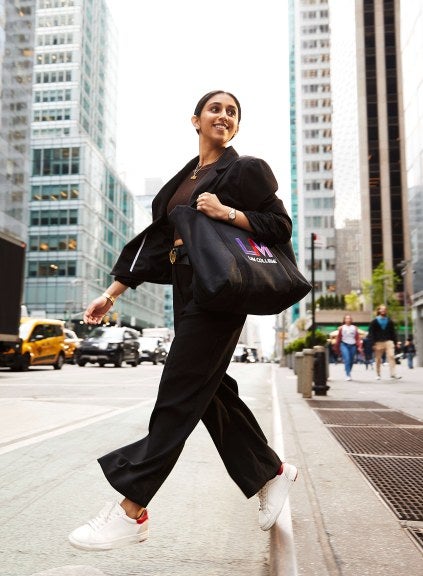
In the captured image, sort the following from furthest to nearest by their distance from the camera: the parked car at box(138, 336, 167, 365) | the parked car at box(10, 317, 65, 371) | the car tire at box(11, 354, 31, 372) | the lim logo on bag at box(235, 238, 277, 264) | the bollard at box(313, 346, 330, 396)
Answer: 1. the parked car at box(138, 336, 167, 365)
2. the parked car at box(10, 317, 65, 371)
3. the car tire at box(11, 354, 31, 372)
4. the bollard at box(313, 346, 330, 396)
5. the lim logo on bag at box(235, 238, 277, 264)

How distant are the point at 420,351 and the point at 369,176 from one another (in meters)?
59.7

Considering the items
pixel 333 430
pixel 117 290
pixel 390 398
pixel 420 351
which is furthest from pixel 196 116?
pixel 420 351

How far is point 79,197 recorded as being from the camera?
6800cm

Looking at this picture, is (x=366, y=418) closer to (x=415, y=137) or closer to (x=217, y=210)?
(x=217, y=210)

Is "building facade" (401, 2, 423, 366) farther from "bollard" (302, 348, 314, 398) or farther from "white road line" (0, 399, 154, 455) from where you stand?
"white road line" (0, 399, 154, 455)

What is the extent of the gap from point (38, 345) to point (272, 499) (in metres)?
18.8

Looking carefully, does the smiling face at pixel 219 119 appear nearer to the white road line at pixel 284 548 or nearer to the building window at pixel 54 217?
the white road line at pixel 284 548

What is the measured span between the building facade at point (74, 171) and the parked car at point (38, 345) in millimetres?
35129

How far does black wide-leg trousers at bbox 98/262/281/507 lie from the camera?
2285 mm

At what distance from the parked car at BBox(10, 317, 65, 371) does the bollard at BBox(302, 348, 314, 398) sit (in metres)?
10.6

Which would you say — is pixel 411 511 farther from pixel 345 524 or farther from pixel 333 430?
pixel 333 430

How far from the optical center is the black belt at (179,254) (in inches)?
98.5

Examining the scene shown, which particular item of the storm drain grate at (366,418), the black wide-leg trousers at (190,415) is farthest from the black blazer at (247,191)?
the storm drain grate at (366,418)

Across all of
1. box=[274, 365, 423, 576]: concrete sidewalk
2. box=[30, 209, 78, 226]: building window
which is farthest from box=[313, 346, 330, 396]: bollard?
box=[30, 209, 78, 226]: building window
